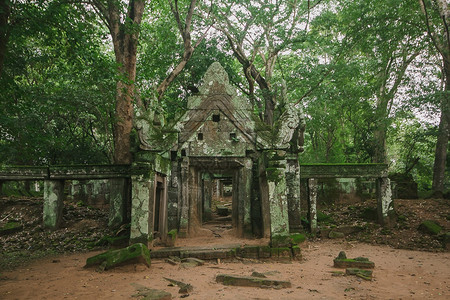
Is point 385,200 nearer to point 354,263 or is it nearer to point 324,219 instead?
point 324,219

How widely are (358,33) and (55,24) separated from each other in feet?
39.0

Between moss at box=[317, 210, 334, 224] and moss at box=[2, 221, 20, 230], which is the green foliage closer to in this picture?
moss at box=[2, 221, 20, 230]

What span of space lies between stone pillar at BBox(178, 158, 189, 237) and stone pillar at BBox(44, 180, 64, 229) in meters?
4.94

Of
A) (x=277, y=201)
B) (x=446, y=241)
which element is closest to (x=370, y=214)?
(x=446, y=241)

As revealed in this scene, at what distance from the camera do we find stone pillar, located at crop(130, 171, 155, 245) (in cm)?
787

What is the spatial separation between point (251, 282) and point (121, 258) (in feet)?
9.14

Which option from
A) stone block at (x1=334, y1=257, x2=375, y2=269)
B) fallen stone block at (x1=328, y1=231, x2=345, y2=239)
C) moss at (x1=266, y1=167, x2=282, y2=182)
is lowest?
fallen stone block at (x1=328, y1=231, x2=345, y2=239)

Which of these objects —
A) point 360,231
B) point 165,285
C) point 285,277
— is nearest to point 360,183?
point 360,231

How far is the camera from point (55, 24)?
6285mm

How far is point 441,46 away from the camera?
13203 mm

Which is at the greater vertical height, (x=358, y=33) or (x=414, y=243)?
(x=358, y=33)

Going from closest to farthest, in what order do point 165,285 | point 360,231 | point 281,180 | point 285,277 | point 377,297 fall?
point 377,297, point 165,285, point 285,277, point 281,180, point 360,231

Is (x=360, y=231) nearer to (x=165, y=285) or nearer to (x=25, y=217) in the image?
(x=165, y=285)

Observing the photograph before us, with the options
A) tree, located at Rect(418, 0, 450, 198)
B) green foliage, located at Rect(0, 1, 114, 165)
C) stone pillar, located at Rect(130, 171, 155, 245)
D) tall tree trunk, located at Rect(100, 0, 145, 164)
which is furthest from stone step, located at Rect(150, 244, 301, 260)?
tree, located at Rect(418, 0, 450, 198)
